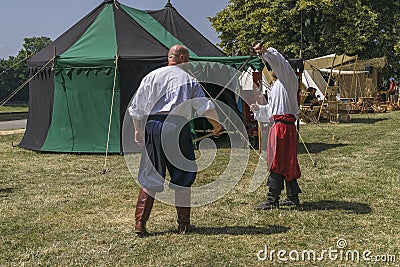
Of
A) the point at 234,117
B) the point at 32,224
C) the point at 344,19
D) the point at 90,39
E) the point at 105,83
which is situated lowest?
the point at 32,224

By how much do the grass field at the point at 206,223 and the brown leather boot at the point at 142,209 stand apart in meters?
0.09

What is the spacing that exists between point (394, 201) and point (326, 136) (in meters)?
6.09

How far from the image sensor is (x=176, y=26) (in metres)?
10.2

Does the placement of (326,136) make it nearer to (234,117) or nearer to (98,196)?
(234,117)

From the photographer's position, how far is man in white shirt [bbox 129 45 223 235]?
Answer: 3975 mm

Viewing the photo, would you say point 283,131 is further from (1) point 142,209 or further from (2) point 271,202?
(1) point 142,209

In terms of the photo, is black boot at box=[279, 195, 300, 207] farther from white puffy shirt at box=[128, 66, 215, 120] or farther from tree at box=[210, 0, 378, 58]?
tree at box=[210, 0, 378, 58]

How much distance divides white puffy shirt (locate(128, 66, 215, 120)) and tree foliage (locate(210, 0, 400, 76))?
19832 mm

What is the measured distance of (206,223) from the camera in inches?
176

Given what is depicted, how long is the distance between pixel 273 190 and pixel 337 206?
68 cm

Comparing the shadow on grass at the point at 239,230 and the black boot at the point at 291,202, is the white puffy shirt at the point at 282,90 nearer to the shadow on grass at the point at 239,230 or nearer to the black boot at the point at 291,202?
the black boot at the point at 291,202

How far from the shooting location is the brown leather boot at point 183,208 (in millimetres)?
4066

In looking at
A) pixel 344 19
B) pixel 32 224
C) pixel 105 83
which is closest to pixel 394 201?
pixel 32 224

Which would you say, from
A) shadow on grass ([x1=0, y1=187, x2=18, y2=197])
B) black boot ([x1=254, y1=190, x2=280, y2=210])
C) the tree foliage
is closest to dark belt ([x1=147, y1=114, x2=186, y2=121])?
black boot ([x1=254, y1=190, x2=280, y2=210])
